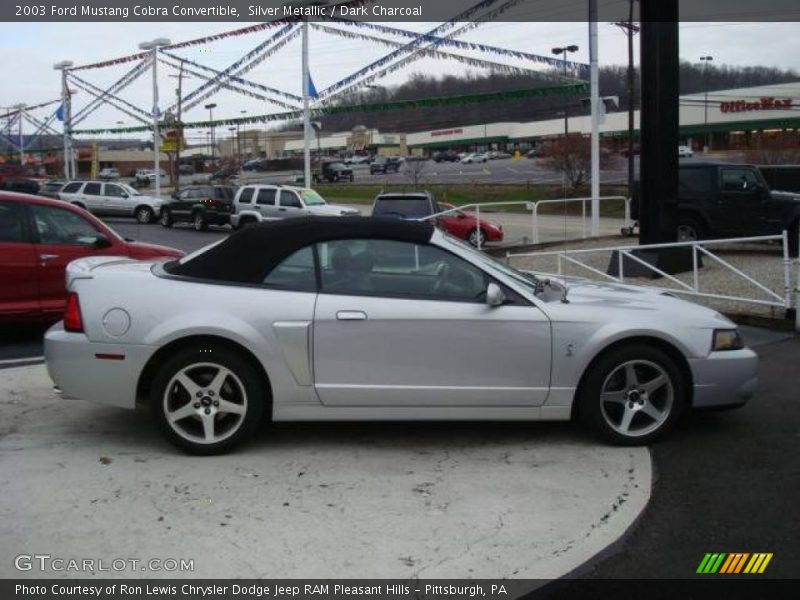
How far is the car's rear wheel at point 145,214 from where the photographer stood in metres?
35.0

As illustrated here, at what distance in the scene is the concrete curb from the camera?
3.69 m

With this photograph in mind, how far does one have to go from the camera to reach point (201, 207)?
31.1 m

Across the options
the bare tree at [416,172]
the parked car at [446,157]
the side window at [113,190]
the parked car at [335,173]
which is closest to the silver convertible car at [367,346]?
the side window at [113,190]

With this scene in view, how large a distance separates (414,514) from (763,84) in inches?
2615

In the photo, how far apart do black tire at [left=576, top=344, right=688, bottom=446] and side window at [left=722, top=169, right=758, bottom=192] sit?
12608mm

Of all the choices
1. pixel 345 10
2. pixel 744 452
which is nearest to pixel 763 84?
pixel 345 10

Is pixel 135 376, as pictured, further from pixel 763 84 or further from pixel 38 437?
pixel 763 84

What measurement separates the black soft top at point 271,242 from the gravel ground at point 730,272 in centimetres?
549

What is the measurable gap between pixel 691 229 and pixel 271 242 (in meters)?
13.2

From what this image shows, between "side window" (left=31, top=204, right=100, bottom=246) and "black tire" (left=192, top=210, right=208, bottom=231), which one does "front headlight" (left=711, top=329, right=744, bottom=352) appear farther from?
"black tire" (left=192, top=210, right=208, bottom=231)

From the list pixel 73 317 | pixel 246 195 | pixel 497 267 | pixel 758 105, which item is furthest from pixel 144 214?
pixel 758 105

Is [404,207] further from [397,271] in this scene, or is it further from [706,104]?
[706,104]

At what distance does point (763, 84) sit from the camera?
62.1 m

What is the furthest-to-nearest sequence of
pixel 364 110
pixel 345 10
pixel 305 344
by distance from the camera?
1. pixel 364 110
2. pixel 345 10
3. pixel 305 344
